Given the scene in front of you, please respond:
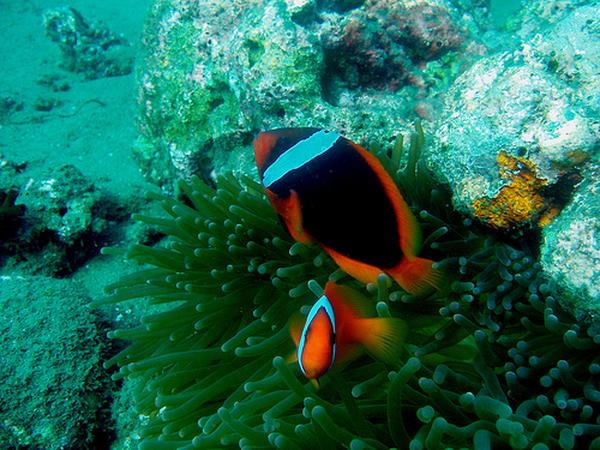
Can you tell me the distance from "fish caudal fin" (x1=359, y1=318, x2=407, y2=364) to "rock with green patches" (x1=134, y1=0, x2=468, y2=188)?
5.57ft

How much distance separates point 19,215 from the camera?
380 centimetres

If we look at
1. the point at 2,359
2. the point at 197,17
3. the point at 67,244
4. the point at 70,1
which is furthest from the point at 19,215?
the point at 70,1

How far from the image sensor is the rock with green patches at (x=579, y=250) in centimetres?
167

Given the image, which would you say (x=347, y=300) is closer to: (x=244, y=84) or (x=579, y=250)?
(x=579, y=250)

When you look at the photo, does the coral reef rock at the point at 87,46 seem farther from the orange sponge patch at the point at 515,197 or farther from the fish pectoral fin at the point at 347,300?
the fish pectoral fin at the point at 347,300

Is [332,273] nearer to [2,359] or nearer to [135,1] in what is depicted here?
[2,359]

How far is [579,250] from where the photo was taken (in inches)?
67.7

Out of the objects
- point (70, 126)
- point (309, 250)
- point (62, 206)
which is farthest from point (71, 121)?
point (309, 250)

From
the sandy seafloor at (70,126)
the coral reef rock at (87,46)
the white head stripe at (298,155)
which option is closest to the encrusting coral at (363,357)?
the white head stripe at (298,155)

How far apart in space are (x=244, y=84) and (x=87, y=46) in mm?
6372

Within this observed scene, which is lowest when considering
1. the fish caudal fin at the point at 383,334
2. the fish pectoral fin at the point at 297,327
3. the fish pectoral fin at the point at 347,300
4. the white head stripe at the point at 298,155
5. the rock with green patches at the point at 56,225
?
the rock with green patches at the point at 56,225

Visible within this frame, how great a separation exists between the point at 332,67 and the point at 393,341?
8.02ft

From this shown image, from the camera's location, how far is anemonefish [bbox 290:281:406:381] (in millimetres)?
1389

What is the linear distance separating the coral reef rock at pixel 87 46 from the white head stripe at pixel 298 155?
7031 mm
